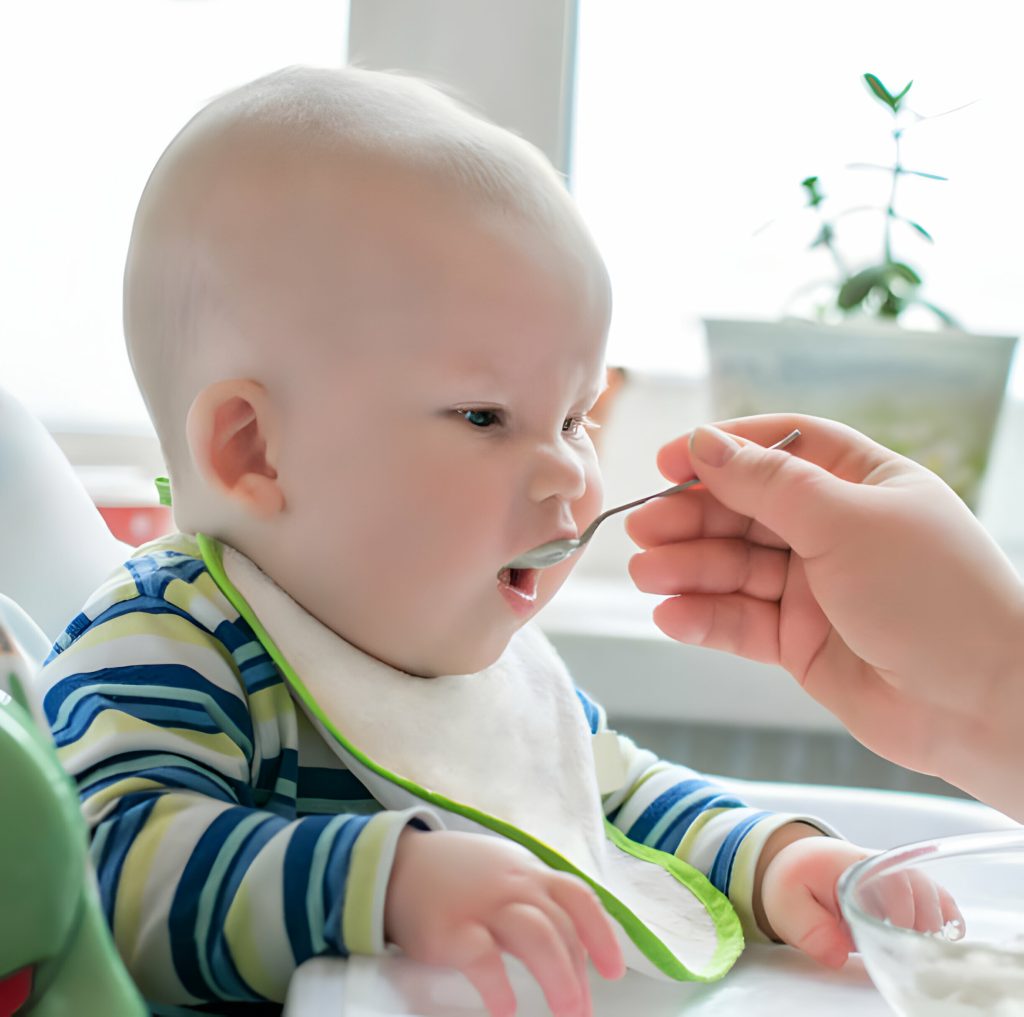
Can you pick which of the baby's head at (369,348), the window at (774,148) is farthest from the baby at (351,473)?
the window at (774,148)

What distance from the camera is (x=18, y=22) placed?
4.98ft

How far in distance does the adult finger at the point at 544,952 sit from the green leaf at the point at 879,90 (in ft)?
3.38

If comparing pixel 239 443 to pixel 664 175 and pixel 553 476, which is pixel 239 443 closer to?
pixel 553 476

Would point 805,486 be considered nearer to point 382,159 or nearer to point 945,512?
point 945,512

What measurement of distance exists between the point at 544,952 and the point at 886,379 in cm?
95

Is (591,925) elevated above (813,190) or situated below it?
below

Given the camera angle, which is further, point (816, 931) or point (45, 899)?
point (816, 931)

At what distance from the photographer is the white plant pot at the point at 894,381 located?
1300 millimetres

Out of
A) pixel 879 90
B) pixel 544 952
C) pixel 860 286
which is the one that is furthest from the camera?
pixel 860 286

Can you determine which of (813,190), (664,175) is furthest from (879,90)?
(664,175)

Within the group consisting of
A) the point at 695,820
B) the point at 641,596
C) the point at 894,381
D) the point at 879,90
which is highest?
the point at 879,90

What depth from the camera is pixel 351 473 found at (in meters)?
0.66

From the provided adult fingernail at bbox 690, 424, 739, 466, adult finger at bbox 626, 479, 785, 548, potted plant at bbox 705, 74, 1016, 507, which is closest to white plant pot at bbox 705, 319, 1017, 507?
potted plant at bbox 705, 74, 1016, 507

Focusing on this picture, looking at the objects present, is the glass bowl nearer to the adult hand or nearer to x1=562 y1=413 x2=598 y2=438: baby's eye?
the adult hand
